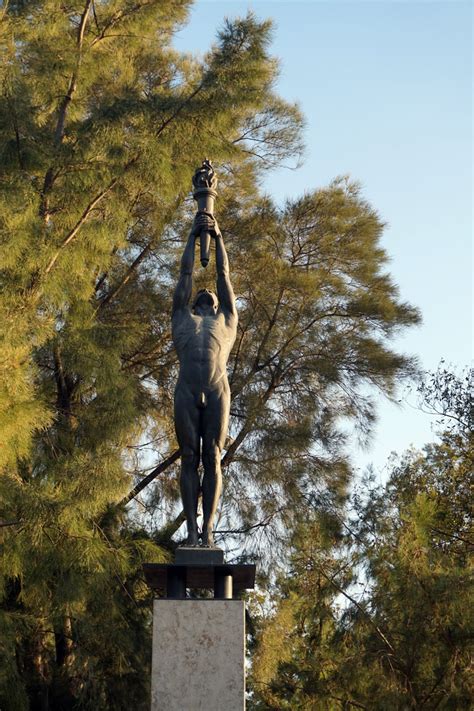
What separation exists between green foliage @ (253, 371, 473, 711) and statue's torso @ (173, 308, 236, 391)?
395 cm

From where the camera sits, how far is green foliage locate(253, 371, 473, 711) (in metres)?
9.08

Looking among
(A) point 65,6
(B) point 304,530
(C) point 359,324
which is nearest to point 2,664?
(B) point 304,530

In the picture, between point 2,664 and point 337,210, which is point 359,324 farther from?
point 2,664

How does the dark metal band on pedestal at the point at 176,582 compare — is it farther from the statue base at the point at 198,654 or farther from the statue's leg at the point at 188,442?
the statue's leg at the point at 188,442

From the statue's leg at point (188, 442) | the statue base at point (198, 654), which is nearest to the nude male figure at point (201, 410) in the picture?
the statue's leg at point (188, 442)

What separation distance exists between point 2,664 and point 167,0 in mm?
6988

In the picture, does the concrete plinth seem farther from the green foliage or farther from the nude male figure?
the green foliage

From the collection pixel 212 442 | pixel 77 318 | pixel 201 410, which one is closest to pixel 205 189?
pixel 201 410

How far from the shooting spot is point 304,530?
11.3 metres

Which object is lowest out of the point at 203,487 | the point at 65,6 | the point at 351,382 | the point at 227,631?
Result: the point at 227,631

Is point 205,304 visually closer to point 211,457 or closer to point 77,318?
point 211,457

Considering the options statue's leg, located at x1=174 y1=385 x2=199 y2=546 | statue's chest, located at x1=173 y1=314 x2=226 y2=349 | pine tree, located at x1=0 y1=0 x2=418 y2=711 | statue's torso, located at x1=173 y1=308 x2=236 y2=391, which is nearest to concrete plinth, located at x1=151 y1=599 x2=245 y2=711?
statue's leg, located at x1=174 y1=385 x2=199 y2=546

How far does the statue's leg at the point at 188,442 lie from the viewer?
589cm

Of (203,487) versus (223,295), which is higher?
(223,295)
